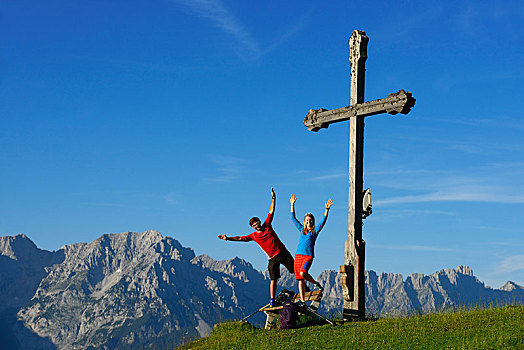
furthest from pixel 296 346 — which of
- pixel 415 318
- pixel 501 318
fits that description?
pixel 501 318

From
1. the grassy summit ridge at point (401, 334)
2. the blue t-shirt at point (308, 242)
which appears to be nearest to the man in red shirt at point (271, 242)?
the blue t-shirt at point (308, 242)

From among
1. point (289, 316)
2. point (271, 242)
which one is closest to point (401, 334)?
point (289, 316)

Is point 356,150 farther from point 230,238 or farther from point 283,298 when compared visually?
point 283,298

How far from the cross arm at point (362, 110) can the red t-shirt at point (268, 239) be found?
13.9 ft

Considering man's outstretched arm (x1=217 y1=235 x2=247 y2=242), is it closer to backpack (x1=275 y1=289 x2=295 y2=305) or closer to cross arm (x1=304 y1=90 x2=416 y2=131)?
backpack (x1=275 y1=289 x2=295 y2=305)

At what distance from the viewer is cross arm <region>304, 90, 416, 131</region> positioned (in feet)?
58.5

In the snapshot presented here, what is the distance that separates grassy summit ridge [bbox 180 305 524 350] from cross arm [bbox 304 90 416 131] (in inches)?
257

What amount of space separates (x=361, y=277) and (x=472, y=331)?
163 inches

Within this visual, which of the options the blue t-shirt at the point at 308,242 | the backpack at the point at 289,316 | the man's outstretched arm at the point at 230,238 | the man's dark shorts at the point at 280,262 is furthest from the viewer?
the man's outstretched arm at the point at 230,238

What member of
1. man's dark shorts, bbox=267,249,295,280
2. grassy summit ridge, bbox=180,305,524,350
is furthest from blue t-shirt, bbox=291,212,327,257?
grassy summit ridge, bbox=180,305,524,350

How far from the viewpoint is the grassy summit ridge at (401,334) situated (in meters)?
14.0

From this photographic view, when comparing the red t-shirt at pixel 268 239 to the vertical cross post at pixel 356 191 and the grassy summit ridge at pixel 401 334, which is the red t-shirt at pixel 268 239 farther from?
the grassy summit ridge at pixel 401 334

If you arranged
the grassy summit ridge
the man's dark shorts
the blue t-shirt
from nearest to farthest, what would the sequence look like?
the grassy summit ridge → the blue t-shirt → the man's dark shorts

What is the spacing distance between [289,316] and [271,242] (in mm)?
2397
